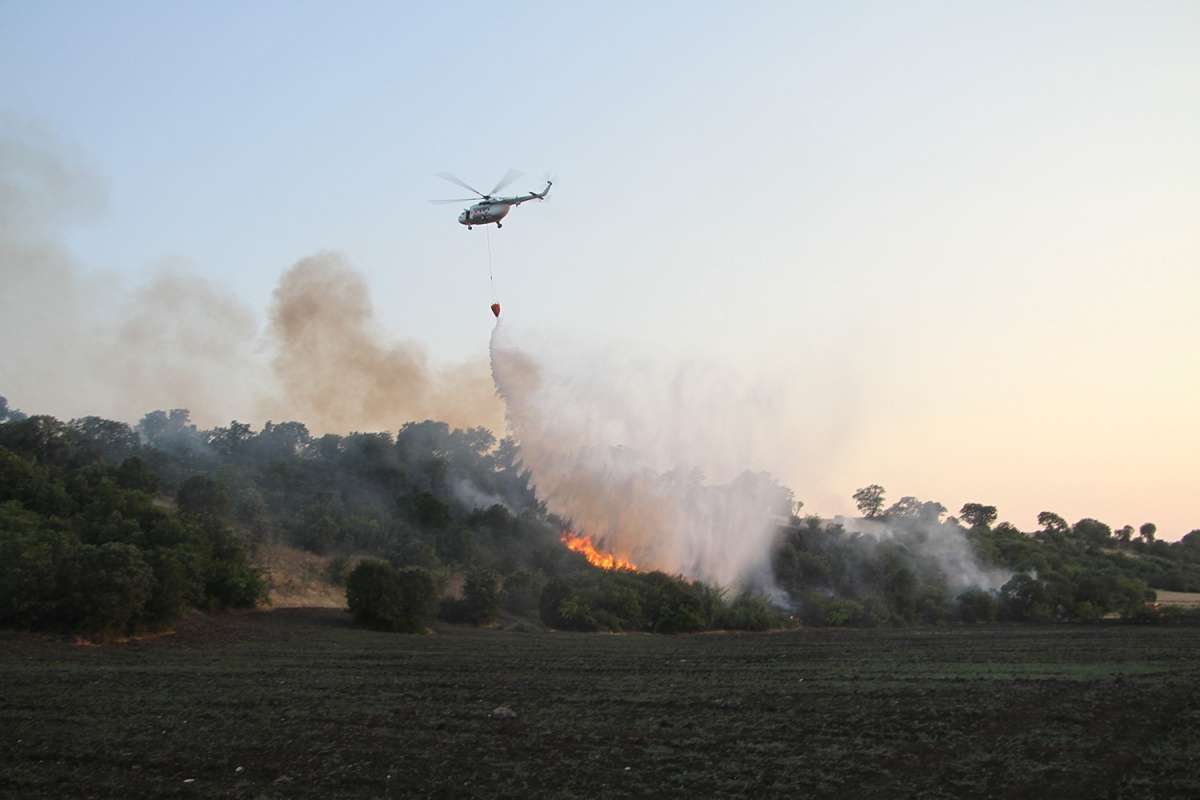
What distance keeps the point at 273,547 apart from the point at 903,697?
63.5 m

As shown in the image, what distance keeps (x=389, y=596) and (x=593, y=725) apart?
129 ft

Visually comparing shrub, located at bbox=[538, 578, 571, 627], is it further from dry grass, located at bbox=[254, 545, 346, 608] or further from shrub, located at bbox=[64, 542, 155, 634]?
shrub, located at bbox=[64, 542, 155, 634]

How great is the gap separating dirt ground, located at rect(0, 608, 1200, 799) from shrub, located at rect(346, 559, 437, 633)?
16338mm

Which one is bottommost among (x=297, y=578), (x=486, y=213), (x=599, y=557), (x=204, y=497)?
(x=297, y=578)

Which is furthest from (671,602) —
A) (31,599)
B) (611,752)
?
(611,752)

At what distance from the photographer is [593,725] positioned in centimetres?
2633

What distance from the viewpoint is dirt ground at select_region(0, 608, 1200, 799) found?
20.0 meters

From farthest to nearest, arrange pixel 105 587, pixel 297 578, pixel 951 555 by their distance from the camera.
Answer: pixel 951 555 → pixel 297 578 → pixel 105 587

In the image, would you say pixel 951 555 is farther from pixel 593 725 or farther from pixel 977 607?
pixel 593 725

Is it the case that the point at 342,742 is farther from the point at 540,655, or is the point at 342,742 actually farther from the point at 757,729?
the point at 540,655

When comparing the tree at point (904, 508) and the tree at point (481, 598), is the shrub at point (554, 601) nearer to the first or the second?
the tree at point (481, 598)

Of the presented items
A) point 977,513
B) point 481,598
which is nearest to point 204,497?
point 481,598

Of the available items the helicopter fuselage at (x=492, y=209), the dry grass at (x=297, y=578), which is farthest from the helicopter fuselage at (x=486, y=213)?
the dry grass at (x=297, y=578)

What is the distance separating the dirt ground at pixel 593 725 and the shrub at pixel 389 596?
1634cm
